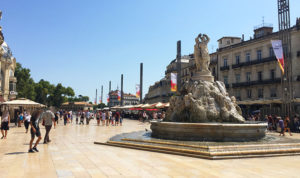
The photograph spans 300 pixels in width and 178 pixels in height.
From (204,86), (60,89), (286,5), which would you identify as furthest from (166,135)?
(60,89)

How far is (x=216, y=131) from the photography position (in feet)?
30.9

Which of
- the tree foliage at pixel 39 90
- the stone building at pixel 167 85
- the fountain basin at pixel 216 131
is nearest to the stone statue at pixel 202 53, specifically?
the fountain basin at pixel 216 131

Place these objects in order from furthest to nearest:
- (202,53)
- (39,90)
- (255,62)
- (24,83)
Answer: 1. (39,90)
2. (24,83)
3. (255,62)
4. (202,53)

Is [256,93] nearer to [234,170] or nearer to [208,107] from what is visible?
[208,107]

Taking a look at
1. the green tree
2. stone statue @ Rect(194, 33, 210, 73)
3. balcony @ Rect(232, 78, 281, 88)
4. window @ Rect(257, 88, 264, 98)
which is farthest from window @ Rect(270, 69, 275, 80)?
the green tree

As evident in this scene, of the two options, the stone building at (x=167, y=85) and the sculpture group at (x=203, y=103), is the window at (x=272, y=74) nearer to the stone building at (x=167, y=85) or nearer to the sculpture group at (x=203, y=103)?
the sculpture group at (x=203, y=103)

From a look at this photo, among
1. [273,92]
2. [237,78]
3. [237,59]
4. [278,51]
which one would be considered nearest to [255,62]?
[237,59]

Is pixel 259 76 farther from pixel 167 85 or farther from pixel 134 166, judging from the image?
pixel 134 166

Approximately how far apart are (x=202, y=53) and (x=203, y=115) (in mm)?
4257

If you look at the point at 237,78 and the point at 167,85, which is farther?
the point at 167,85

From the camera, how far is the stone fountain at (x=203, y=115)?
9.52 meters

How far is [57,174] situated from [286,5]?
2120 cm

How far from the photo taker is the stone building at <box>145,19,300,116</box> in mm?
30078

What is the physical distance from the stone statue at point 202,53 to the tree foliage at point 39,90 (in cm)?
3925
